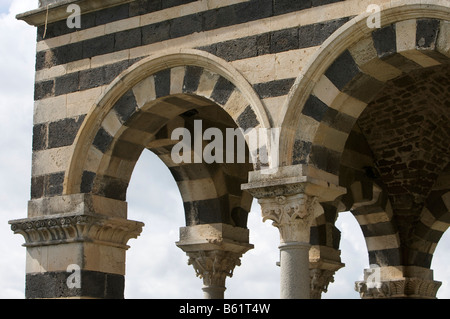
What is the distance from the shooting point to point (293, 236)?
346 inches

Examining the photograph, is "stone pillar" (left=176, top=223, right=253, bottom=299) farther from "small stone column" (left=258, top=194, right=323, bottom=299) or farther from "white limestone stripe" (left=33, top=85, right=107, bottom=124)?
"small stone column" (left=258, top=194, right=323, bottom=299)

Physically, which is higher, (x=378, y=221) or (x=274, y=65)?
(x=274, y=65)

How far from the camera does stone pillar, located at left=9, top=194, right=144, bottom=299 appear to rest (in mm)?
9977

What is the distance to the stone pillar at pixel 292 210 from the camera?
868 cm

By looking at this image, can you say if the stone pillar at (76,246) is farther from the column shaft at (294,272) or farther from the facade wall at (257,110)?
the column shaft at (294,272)

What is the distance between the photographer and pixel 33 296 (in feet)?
33.4

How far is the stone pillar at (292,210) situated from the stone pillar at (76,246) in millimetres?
2002

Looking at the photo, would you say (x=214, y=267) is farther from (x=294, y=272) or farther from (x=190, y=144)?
(x=294, y=272)

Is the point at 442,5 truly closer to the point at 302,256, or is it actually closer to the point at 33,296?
the point at 302,256

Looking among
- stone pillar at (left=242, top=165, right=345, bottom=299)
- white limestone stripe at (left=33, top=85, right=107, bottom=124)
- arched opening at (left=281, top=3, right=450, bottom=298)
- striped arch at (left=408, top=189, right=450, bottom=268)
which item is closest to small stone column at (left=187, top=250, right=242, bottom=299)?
arched opening at (left=281, top=3, right=450, bottom=298)

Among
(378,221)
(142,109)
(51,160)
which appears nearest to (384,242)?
(378,221)

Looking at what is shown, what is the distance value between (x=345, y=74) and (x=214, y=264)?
165 inches

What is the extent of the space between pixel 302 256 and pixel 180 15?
2.95 meters

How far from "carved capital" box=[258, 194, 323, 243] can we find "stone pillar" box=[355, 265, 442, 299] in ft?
14.2
